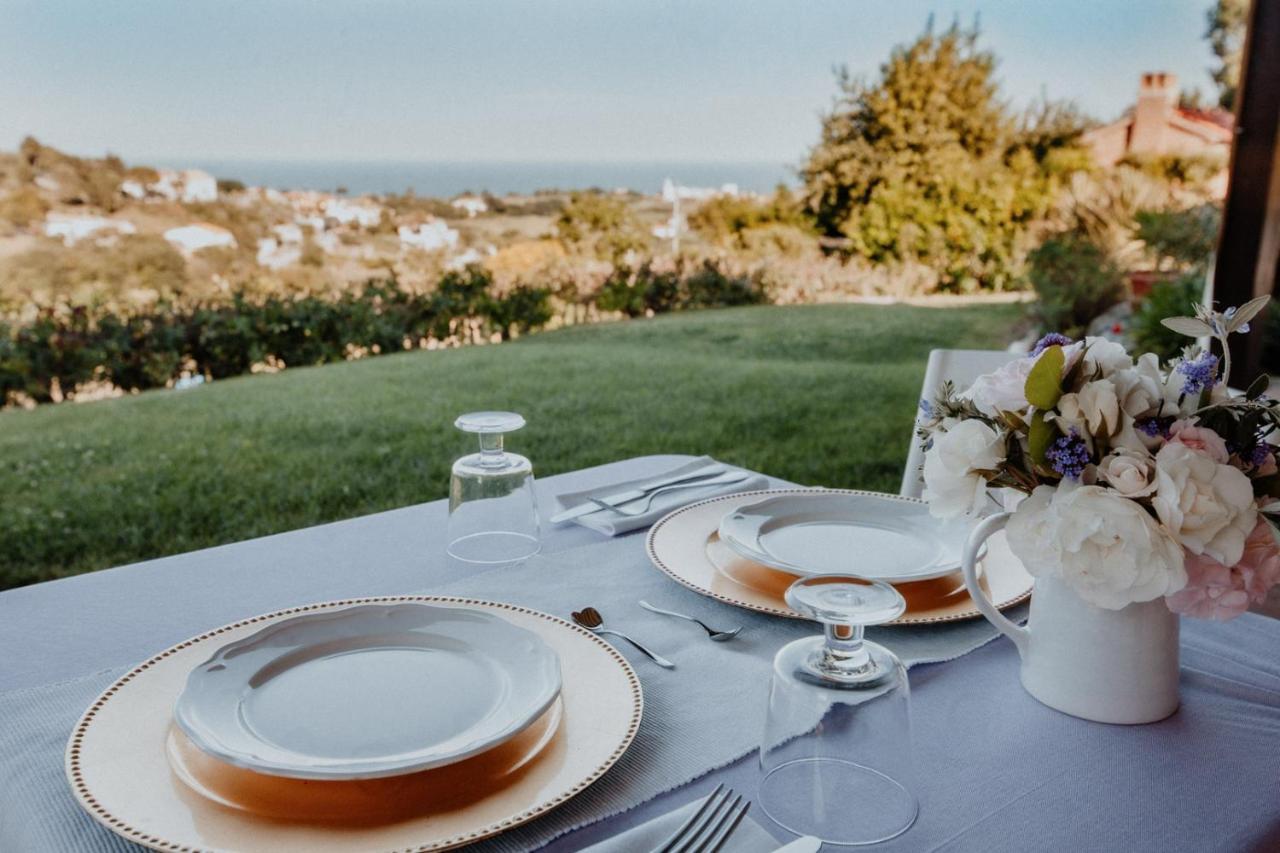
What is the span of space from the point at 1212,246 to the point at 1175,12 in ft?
3.51

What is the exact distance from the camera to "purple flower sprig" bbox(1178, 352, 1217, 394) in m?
0.71

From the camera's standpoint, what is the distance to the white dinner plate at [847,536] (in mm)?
955

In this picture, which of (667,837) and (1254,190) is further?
(1254,190)

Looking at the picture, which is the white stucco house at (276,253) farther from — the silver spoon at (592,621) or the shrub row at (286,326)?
the silver spoon at (592,621)

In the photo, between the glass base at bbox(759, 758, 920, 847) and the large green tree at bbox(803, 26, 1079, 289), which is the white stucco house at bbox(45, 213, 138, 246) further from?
the glass base at bbox(759, 758, 920, 847)

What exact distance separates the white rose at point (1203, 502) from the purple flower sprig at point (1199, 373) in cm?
5

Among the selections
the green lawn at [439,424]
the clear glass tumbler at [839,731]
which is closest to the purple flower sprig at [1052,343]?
the clear glass tumbler at [839,731]

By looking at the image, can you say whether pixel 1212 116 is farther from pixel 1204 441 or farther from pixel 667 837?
pixel 667 837

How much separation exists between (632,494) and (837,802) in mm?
584

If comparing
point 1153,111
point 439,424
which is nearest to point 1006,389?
point 439,424

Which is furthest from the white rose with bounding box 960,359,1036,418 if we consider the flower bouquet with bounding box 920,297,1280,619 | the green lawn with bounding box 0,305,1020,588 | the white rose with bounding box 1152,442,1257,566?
the green lawn with bounding box 0,305,1020,588

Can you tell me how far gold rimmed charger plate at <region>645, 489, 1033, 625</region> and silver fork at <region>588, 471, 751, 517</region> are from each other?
7 centimetres

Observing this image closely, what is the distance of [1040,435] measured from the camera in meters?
0.72

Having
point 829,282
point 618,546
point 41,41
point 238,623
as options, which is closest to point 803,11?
point 829,282
